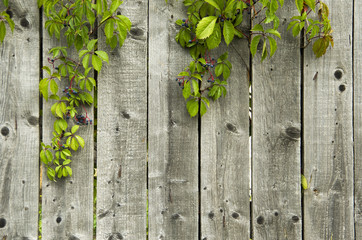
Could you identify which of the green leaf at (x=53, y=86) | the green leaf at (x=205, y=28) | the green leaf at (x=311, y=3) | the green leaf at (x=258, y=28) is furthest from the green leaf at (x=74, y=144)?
the green leaf at (x=311, y=3)

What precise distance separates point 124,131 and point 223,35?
0.66 metres

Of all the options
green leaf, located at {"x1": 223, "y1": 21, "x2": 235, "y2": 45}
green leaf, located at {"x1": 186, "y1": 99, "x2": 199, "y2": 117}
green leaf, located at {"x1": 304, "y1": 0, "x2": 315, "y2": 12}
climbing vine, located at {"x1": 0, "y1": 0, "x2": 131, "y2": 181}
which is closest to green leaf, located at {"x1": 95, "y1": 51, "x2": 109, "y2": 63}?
climbing vine, located at {"x1": 0, "y1": 0, "x2": 131, "y2": 181}

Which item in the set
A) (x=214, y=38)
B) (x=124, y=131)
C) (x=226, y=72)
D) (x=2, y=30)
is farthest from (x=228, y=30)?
(x=2, y=30)

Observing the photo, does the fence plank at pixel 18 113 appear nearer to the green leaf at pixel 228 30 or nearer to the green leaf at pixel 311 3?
the green leaf at pixel 228 30

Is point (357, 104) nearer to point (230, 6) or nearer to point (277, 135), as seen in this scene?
point (277, 135)

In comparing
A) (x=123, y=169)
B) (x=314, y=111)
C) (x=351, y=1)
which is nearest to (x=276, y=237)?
(x=314, y=111)

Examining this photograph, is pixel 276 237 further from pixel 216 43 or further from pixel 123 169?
pixel 216 43

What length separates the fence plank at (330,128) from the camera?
159cm

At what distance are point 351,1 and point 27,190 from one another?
72.0 inches

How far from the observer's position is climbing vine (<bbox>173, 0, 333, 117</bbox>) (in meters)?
1.48

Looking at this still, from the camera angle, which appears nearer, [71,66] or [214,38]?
[214,38]

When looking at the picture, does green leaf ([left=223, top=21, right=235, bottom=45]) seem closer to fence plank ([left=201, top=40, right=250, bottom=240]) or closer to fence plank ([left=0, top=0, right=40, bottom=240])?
fence plank ([left=201, top=40, right=250, bottom=240])

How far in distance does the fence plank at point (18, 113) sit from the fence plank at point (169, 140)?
1.83ft

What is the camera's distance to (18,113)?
1.55 metres
